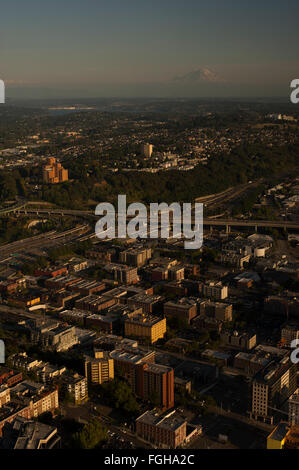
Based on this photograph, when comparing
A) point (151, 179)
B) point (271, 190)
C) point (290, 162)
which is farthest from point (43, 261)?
point (290, 162)

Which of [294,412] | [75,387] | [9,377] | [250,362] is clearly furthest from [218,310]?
[9,377]

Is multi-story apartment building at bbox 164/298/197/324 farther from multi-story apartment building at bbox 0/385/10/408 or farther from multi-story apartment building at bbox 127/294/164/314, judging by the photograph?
multi-story apartment building at bbox 0/385/10/408

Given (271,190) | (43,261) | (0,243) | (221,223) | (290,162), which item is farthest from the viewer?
(290,162)

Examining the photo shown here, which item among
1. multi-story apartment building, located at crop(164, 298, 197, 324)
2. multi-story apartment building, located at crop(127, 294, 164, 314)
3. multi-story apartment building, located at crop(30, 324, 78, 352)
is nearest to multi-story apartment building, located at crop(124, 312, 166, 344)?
multi-story apartment building, located at crop(164, 298, 197, 324)

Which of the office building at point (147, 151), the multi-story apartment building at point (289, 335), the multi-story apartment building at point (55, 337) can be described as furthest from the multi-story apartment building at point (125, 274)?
the office building at point (147, 151)

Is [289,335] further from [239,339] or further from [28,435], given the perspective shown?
[28,435]

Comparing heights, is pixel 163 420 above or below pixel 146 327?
below

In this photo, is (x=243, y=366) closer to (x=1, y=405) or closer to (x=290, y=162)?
(x=1, y=405)
